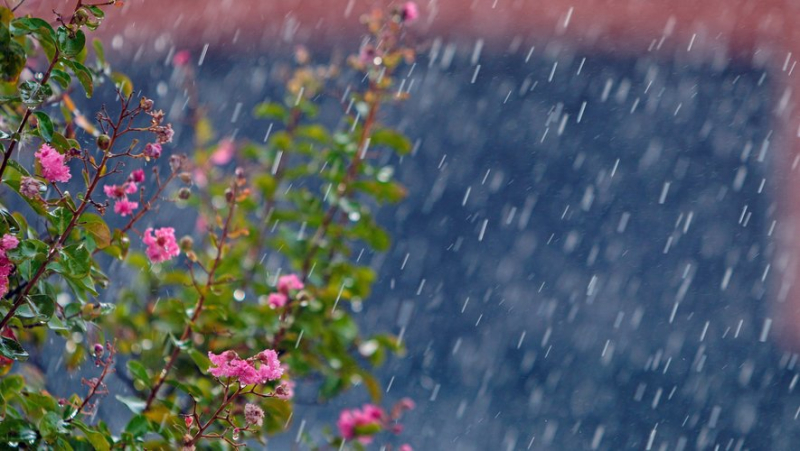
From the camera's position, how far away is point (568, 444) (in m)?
3.48

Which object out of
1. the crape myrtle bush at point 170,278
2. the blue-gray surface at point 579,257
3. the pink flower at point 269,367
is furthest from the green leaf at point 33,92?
the blue-gray surface at point 579,257

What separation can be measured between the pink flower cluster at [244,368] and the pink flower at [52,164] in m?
0.26

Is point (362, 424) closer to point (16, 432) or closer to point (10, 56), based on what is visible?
point (16, 432)

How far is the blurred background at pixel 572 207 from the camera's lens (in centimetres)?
341

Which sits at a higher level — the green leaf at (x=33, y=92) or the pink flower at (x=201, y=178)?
the pink flower at (x=201, y=178)

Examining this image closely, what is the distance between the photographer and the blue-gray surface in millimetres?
3432

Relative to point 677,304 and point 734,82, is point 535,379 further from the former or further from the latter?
point 734,82

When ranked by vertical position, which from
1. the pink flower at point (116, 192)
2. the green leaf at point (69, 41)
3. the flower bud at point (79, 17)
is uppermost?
the flower bud at point (79, 17)

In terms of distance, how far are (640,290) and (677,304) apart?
18 centimetres

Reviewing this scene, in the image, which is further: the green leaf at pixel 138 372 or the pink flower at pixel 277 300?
the pink flower at pixel 277 300

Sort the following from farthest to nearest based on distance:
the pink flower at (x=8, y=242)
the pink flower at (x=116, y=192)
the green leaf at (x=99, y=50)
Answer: the green leaf at (x=99, y=50) → the pink flower at (x=116, y=192) → the pink flower at (x=8, y=242)

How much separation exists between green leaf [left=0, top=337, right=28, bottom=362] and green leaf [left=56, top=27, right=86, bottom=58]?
0.31 m

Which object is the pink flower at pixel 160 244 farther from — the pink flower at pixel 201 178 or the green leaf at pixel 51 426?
the pink flower at pixel 201 178

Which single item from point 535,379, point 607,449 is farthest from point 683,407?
point 535,379
